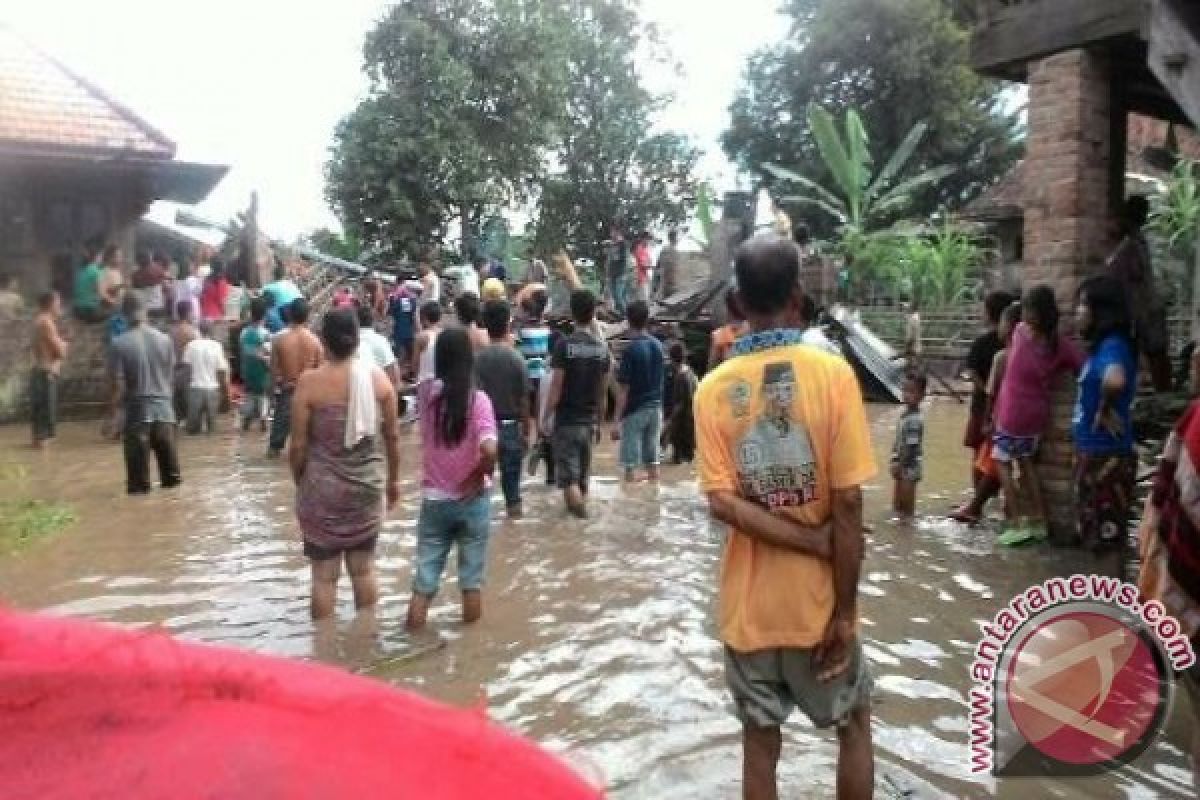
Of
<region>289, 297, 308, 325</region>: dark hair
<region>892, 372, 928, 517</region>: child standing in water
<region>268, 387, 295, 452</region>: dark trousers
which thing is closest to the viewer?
<region>892, 372, 928, 517</region>: child standing in water

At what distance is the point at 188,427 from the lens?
44.1 ft

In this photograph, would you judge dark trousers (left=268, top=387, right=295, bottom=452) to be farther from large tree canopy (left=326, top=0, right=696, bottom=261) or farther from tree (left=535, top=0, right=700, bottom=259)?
tree (left=535, top=0, right=700, bottom=259)

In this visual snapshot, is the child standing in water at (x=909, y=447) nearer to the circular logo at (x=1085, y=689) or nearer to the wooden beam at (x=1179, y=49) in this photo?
the wooden beam at (x=1179, y=49)

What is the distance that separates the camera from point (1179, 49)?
4.63m

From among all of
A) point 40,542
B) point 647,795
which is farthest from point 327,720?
point 40,542

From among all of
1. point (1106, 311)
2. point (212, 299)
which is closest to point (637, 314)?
point (1106, 311)

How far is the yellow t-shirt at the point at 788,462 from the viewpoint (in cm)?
297

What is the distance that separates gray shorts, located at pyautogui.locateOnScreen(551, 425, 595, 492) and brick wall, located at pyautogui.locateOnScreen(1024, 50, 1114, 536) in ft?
11.4

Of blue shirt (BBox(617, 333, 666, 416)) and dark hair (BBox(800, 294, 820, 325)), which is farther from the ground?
dark hair (BBox(800, 294, 820, 325))

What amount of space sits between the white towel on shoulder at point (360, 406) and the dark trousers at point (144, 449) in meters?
4.70

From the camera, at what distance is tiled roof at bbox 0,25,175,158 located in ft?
48.1

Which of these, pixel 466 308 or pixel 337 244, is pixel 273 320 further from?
pixel 337 244

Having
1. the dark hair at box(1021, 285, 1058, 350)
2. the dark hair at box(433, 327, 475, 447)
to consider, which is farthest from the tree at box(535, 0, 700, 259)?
the dark hair at box(433, 327, 475, 447)

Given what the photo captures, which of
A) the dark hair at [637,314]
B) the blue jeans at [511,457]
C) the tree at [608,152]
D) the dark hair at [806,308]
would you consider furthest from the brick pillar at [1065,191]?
the tree at [608,152]
